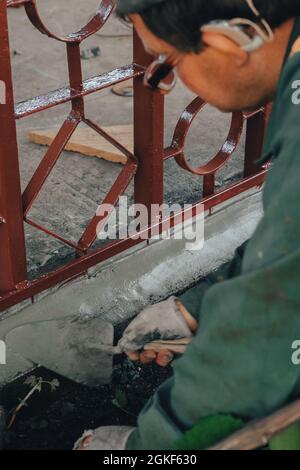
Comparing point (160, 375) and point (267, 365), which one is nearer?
point (267, 365)

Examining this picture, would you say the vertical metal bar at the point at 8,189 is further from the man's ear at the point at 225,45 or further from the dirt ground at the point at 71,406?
the man's ear at the point at 225,45

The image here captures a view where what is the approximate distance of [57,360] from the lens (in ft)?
10.9

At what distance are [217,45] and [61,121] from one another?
9.54ft

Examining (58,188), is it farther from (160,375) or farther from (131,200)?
(160,375)

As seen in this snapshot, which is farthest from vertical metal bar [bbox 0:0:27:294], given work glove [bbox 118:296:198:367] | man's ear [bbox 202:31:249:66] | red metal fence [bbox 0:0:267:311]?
man's ear [bbox 202:31:249:66]

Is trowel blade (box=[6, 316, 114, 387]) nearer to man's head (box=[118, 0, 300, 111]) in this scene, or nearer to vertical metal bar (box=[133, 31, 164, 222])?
vertical metal bar (box=[133, 31, 164, 222])

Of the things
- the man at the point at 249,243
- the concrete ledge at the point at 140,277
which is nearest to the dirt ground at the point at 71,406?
the concrete ledge at the point at 140,277

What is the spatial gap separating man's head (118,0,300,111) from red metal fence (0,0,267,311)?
2.28 ft

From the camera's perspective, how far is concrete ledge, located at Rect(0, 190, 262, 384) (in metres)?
3.30

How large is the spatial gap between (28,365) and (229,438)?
4.83ft

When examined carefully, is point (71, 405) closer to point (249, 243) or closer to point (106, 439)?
point (106, 439)

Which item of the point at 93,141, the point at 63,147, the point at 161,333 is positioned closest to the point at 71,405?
the point at 161,333

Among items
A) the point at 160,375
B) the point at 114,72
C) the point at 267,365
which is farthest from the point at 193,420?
the point at 114,72

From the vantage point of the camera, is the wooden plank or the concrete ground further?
the wooden plank
